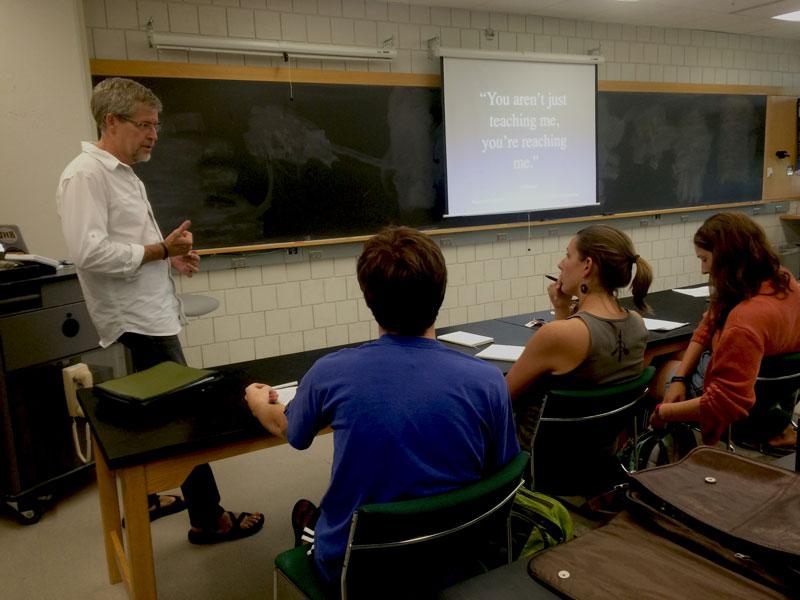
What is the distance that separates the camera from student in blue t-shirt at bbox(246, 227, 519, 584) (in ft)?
3.85

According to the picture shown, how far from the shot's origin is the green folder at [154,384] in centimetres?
174

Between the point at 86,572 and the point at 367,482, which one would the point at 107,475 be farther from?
the point at 367,482

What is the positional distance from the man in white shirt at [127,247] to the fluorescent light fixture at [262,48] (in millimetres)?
1515

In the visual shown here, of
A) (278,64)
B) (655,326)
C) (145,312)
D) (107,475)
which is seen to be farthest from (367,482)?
(278,64)

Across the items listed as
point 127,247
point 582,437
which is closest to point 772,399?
point 582,437

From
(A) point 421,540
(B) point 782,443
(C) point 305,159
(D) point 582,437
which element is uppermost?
(C) point 305,159

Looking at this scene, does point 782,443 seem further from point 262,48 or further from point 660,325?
point 262,48

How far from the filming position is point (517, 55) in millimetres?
4730

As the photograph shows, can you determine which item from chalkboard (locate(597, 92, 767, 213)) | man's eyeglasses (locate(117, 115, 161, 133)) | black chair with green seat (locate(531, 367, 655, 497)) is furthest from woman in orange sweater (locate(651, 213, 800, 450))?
chalkboard (locate(597, 92, 767, 213))

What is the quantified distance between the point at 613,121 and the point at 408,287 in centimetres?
476

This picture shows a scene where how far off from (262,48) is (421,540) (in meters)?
3.44

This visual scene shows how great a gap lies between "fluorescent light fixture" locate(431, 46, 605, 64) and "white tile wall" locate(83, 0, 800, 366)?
5.9 inches

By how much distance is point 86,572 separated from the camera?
7.58 feet

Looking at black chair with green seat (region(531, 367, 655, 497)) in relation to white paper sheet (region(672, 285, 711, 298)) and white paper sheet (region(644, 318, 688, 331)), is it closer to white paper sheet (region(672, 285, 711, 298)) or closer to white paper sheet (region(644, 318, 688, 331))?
white paper sheet (region(644, 318, 688, 331))
